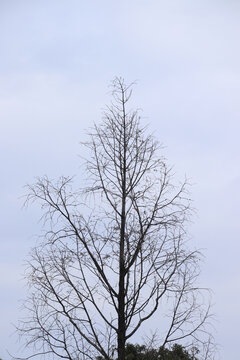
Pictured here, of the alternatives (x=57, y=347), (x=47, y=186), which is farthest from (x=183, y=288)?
(x=47, y=186)

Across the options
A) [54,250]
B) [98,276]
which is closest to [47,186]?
[54,250]

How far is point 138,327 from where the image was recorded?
8320 millimetres

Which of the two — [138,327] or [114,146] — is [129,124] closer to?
[114,146]

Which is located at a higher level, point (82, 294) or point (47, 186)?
point (47, 186)

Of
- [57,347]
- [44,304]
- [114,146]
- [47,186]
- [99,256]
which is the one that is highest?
[114,146]

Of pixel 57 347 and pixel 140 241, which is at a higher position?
pixel 140 241

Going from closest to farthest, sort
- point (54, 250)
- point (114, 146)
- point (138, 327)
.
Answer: point (138, 327)
point (54, 250)
point (114, 146)

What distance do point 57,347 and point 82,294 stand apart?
820 millimetres

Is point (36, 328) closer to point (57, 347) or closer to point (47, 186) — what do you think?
point (57, 347)

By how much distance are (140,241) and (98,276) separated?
31.1 inches

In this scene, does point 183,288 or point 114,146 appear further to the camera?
point 114,146

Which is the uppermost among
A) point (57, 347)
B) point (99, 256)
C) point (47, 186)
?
point (47, 186)

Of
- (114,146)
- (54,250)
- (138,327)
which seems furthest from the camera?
(114,146)

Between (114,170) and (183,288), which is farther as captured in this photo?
(114,170)
